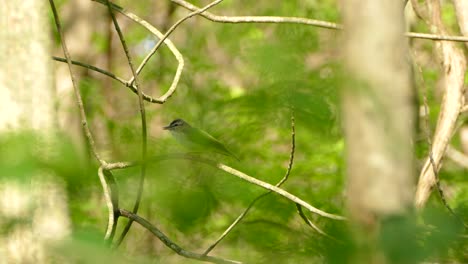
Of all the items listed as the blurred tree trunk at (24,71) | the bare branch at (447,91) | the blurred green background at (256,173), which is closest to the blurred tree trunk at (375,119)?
the blurred green background at (256,173)

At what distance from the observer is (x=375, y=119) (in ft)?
3.28

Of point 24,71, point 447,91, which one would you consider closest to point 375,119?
point 24,71

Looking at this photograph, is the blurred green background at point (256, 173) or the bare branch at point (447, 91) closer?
the blurred green background at point (256, 173)

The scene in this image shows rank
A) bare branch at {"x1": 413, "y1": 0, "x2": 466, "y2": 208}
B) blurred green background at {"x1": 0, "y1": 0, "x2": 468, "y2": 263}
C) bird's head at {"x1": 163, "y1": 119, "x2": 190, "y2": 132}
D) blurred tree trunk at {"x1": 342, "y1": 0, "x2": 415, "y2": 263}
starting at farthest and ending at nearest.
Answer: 1. bare branch at {"x1": 413, "y1": 0, "x2": 466, "y2": 208}
2. bird's head at {"x1": 163, "y1": 119, "x2": 190, "y2": 132}
3. blurred green background at {"x1": 0, "y1": 0, "x2": 468, "y2": 263}
4. blurred tree trunk at {"x1": 342, "y1": 0, "x2": 415, "y2": 263}

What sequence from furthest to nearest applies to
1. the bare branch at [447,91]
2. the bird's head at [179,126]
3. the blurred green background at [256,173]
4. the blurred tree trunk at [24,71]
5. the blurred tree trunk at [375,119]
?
the bare branch at [447,91] < the blurred tree trunk at [24,71] < the bird's head at [179,126] < the blurred green background at [256,173] < the blurred tree trunk at [375,119]

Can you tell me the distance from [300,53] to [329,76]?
2.2 inches

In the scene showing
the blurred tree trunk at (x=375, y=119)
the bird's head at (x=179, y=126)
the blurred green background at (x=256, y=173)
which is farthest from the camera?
the bird's head at (x=179, y=126)

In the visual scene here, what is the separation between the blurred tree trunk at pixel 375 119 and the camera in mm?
1008

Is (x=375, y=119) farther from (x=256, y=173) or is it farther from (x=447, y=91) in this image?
(x=447, y=91)

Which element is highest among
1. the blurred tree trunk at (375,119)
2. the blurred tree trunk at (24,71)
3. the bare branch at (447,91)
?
the blurred tree trunk at (375,119)

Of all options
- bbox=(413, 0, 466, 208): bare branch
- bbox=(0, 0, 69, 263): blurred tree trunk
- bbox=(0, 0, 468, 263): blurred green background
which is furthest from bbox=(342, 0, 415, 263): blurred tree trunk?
bbox=(413, 0, 466, 208): bare branch

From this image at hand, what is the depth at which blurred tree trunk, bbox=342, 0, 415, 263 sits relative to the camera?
3.31ft

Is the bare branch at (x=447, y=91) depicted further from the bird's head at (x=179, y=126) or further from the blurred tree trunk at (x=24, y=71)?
the blurred tree trunk at (x=24, y=71)

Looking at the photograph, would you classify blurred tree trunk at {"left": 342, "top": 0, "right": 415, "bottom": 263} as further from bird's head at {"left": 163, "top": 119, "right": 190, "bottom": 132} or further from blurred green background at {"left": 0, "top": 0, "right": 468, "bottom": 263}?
bird's head at {"left": 163, "top": 119, "right": 190, "bottom": 132}
